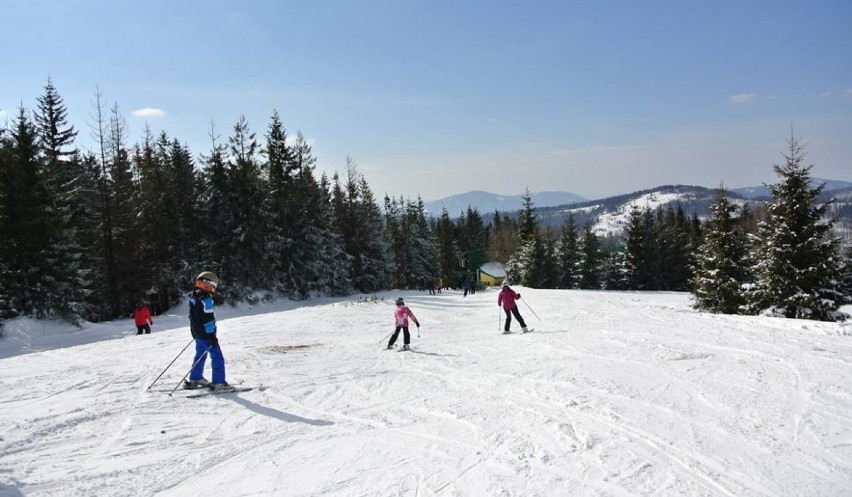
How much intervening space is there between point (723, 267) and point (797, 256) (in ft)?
18.2

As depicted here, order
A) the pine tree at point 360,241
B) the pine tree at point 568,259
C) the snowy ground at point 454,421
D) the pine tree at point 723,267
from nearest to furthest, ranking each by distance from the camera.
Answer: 1. the snowy ground at point 454,421
2. the pine tree at point 723,267
3. the pine tree at point 360,241
4. the pine tree at point 568,259

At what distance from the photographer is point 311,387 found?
9062 millimetres

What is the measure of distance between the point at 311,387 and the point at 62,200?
20034 millimetres

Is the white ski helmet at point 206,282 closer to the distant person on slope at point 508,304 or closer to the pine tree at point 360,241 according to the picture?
the distant person on slope at point 508,304

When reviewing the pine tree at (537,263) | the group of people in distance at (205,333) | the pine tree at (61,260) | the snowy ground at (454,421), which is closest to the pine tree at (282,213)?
the pine tree at (61,260)

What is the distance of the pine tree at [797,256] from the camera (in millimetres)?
19641

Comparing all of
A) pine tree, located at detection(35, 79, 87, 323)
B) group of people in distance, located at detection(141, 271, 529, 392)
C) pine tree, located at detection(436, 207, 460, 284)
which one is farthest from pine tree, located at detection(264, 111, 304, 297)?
pine tree, located at detection(436, 207, 460, 284)

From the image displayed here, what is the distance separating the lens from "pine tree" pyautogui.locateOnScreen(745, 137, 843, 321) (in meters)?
19.6

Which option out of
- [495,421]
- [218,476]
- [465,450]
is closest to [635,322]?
[495,421]

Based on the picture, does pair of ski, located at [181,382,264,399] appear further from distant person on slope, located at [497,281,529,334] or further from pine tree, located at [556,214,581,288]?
pine tree, located at [556,214,581,288]

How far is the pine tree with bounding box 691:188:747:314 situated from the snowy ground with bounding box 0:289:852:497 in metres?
12.9

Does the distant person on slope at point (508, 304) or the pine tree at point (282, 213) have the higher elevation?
the pine tree at point (282, 213)

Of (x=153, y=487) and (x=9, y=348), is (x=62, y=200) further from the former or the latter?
(x=153, y=487)

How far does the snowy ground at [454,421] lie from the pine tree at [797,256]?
766 cm
